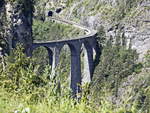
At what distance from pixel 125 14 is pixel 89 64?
64.5ft

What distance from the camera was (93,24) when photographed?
108 meters

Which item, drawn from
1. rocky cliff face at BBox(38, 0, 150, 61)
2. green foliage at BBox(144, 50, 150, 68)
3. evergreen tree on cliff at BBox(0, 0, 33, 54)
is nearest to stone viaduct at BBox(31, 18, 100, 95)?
rocky cliff face at BBox(38, 0, 150, 61)

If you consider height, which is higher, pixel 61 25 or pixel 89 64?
pixel 61 25

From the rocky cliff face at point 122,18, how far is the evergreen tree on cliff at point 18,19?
136 feet

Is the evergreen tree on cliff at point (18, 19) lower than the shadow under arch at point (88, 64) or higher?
higher

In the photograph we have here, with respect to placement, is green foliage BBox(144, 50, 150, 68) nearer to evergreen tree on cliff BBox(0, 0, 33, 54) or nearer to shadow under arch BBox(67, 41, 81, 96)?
shadow under arch BBox(67, 41, 81, 96)

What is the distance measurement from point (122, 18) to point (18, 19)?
50951mm

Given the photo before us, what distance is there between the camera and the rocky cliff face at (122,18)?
9512 centimetres

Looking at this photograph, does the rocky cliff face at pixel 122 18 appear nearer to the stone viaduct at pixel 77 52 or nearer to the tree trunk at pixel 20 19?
the stone viaduct at pixel 77 52

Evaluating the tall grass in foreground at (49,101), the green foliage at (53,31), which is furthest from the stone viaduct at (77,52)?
the tall grass in foreground at (49,101)

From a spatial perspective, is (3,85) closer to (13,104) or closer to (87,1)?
(13,104)

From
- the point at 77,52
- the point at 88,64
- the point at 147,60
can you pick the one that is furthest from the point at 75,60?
the point at 147,60

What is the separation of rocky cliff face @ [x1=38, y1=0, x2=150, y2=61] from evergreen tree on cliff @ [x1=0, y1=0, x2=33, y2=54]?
4154 cm

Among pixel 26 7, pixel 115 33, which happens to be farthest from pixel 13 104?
pixel 115 33
